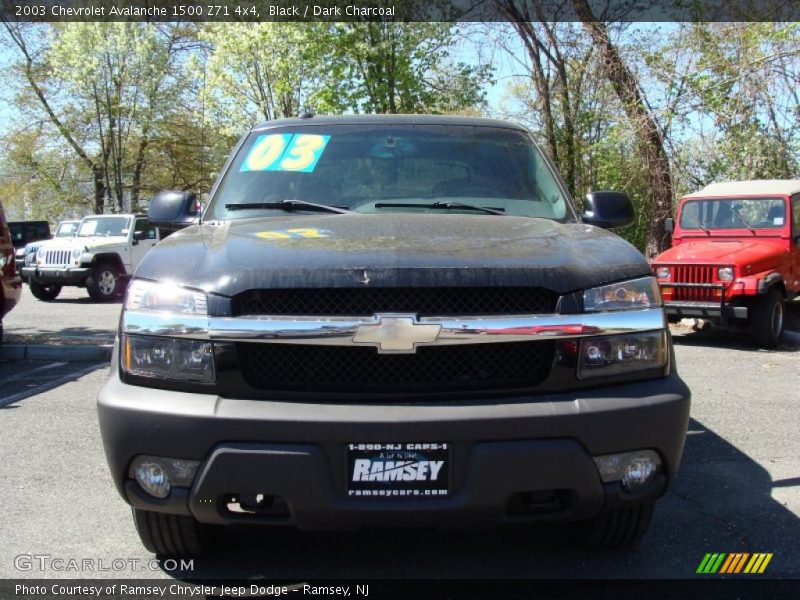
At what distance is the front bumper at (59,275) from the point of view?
15.7 meters

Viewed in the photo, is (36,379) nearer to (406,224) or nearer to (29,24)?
(406,224)

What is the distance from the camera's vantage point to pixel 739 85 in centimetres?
1231

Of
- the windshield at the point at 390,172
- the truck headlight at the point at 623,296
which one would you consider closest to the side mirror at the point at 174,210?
the windshield at the point at 390,172

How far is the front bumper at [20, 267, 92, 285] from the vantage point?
1566cm

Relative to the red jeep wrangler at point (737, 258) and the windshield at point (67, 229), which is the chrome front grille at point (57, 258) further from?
the red jeep wrangler at point (737, 258)

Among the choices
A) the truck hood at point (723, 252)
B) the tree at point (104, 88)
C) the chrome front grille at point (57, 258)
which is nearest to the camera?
the truck hood at point (723, 252)

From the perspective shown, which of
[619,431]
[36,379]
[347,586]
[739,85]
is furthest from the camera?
[739,85]

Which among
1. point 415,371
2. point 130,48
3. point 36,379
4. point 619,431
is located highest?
point 130,48

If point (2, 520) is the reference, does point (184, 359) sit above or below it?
above

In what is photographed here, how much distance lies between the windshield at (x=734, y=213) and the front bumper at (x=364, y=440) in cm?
899

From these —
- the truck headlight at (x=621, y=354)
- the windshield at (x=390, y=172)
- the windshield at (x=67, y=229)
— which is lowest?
the windshield at (x=67, y=229)

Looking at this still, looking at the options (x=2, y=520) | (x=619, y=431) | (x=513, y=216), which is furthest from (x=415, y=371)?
(x=2, y=520)

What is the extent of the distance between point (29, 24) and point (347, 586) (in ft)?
119

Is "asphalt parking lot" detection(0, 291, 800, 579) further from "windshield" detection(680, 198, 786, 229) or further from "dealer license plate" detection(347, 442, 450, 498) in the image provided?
"windshield" detection(680, 198, 786, 229)
